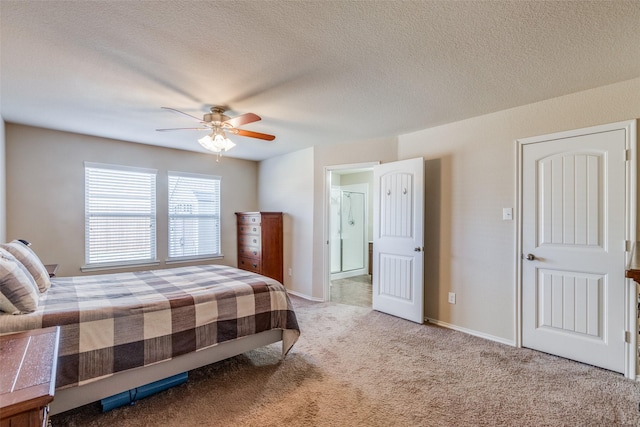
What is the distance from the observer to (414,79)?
7.52ft


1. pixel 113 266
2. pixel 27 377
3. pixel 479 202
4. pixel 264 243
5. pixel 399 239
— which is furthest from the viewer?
pixel 264 243

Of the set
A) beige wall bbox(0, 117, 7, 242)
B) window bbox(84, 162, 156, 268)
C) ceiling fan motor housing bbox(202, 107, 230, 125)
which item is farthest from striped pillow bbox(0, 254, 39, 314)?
window bbox(84, 162, 156, 268)

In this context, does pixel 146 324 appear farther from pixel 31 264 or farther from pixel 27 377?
pixel 31 264

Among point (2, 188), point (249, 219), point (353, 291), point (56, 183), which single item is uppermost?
point (56, 183)

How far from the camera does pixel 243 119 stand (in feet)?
8.50

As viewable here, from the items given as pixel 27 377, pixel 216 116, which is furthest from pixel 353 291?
pixel 27 377

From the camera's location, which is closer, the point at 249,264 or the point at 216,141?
the point at 216,141

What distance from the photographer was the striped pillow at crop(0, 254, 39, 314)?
1647 millimetres

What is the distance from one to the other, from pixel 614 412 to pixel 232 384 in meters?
2.55

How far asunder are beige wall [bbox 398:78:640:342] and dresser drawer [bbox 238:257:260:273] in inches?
101

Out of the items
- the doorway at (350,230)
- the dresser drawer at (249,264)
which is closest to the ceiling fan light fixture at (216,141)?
the dresser drawer at (249,264)

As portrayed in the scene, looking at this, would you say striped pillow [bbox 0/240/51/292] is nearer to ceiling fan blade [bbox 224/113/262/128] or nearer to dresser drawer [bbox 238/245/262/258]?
ceiling fan blade [bbox 224/113/262/128]

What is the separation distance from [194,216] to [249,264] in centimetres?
119

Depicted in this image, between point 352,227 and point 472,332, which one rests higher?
point 352,227
